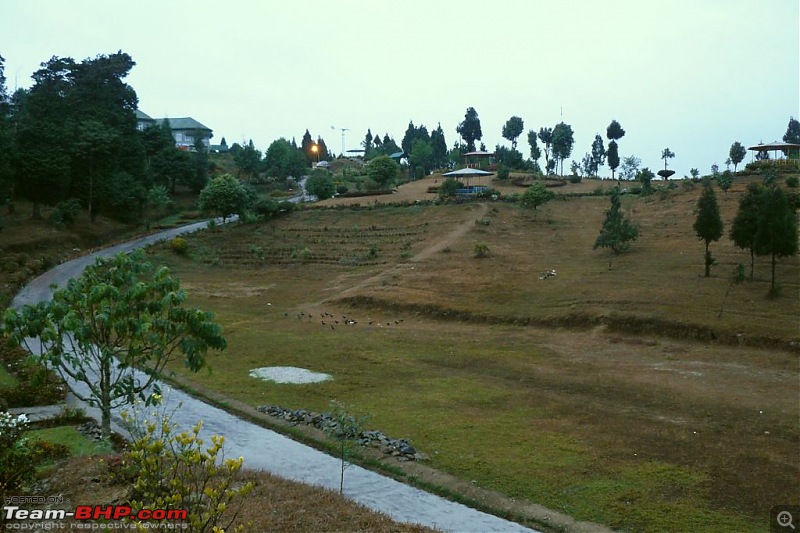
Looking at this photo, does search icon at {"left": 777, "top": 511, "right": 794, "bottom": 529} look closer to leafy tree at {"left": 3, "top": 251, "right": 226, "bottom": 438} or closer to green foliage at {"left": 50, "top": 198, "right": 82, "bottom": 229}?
leafy tree at {"left": 3, "top": 251, "right": 226, "bottom": 438}

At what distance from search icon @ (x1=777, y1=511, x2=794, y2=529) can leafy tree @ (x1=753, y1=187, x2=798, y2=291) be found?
25377 millimetres

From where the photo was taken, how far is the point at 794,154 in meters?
87.1

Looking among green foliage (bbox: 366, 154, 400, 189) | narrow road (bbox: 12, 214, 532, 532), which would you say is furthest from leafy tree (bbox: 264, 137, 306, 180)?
narrow road (bbox: 12, 214, 532, 532)

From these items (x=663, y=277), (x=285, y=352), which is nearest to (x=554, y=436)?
(x=285, y=352)

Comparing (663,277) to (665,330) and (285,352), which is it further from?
(285,352)

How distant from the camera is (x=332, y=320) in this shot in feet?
142

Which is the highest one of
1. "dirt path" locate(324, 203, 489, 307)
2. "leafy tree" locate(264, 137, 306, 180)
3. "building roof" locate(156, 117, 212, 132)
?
"building roof" locate(156, 117, 212, 132)

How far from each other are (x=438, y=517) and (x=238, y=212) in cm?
6453

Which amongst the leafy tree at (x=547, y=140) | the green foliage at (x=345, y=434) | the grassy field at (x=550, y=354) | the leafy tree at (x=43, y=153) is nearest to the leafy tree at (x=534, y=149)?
the leafy tree at (x=547, y=140)

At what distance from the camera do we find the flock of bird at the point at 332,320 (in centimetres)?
4200

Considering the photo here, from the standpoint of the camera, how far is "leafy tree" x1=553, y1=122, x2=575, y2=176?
122m

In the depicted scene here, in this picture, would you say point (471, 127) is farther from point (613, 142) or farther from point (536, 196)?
point (536, 196)

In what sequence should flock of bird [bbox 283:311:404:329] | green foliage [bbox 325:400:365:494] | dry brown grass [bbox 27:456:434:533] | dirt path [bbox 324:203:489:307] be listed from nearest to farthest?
dry brown grass [bbox 27:456:434:533]
green foliage [bbox 325:400:365:494]
flock of bird [bbox 283:311:404:329]
dirt path [bbox 324:203:489:307]

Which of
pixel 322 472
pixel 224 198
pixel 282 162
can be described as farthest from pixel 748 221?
pixel 282 162
